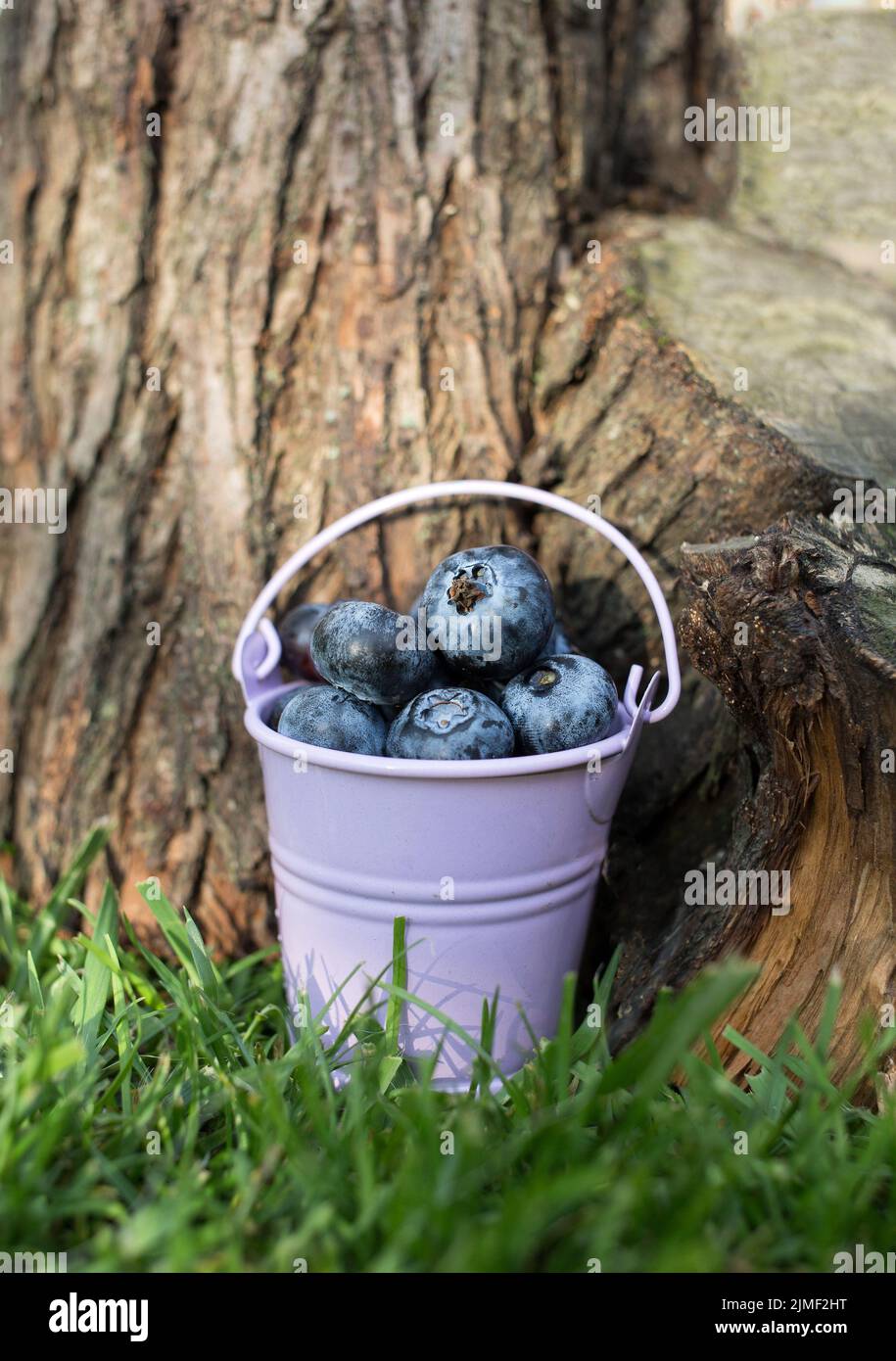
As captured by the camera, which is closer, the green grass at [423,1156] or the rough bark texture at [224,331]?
the green grass at [423,1156]

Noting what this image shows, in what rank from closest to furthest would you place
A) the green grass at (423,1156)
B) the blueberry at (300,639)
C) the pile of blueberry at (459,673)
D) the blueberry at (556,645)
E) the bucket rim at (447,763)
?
the green grass at (423,1156) → the bucket rim at (447,763) → the pile of blueberry at (459,673) → the blueberry at (556,645) → the blueberry at (300,639)

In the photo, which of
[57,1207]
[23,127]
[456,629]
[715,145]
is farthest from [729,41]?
[57,1207]

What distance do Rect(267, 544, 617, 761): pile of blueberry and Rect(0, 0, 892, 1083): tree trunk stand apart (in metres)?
0.40

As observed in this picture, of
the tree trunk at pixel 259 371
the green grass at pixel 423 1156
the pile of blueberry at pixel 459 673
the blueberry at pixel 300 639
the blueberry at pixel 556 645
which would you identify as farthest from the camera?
the tree trunk at pixel 259 371

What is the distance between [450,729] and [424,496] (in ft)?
1.55

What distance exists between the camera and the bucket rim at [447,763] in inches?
57.4

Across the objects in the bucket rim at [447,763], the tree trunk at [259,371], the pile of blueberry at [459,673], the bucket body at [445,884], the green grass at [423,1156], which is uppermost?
the tree trunk at [259,371]

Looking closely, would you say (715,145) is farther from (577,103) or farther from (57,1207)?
(57,1207)

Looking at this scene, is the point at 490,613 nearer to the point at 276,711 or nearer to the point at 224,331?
the point at 276,711

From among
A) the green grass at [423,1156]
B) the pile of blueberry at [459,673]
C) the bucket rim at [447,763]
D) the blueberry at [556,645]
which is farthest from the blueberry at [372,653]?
the green grass at [423,1156]

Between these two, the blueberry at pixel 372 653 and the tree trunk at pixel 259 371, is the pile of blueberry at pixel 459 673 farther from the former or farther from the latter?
the tree trunk at pixel 259 371

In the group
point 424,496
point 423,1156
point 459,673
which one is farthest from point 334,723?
point 423,1156

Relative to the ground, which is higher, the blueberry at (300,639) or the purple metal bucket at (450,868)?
the blueberry at (300,639)

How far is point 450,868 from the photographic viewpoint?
1548 millimetres
